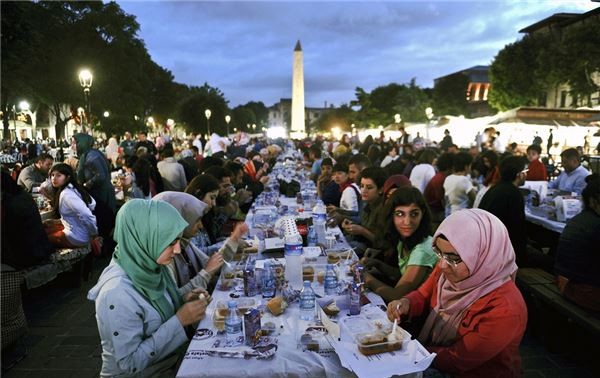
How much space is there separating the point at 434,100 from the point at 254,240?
184ft

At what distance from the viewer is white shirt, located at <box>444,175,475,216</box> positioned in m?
6.61

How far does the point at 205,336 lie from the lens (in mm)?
2293

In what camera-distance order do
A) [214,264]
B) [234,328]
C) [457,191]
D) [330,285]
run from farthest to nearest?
1. [457,191]
2. [214,264]
3. [330,285]
4. [234,328]

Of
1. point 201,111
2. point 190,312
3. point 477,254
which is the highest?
point 201,111

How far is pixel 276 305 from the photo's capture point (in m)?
2.53

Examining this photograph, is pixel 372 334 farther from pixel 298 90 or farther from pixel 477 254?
pixel 298 90

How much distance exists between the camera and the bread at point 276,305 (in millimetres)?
2514

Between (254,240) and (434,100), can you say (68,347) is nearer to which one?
(254,240)

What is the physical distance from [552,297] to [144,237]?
12.4 feet

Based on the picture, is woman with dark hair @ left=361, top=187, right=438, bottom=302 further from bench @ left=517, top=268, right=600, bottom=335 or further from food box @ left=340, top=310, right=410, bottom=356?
bench @ left=517, top=268, right=600, bottom=335

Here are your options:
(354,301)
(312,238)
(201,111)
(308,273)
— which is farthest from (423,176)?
(201,111)

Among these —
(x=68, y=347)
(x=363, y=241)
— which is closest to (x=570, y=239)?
(x=363, y=241)

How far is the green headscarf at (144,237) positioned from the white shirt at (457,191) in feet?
17.9

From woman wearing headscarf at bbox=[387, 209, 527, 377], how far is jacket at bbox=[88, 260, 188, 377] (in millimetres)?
1518
